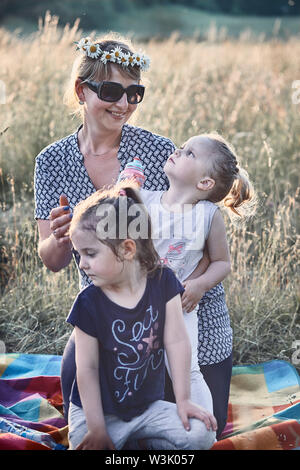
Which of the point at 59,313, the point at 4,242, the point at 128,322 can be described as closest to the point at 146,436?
the point at 128,322

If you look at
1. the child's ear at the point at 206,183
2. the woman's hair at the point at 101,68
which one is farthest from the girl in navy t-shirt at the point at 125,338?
the woman's hair at the point at 101,68

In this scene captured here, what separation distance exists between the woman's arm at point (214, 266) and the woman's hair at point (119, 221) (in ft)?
1.12

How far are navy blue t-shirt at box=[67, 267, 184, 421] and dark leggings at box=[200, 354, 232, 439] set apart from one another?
0.62 m

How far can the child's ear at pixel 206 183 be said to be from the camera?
2.46 metres

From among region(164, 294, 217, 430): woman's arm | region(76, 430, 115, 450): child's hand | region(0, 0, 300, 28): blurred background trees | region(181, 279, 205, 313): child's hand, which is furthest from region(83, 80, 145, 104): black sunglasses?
region(0, 0, 300, 28): blurred background trees

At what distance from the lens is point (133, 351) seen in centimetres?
209

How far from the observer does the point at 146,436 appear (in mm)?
2127

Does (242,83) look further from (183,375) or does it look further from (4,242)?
(183,375)

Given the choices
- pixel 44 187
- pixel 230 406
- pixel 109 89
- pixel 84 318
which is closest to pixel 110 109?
pixel 109 89

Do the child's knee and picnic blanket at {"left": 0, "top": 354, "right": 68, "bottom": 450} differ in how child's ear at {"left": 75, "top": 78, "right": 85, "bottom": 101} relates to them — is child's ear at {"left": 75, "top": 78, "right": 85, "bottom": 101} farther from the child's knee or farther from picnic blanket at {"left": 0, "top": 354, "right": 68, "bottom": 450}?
the child's knee

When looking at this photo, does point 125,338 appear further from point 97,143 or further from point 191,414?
point 97,143

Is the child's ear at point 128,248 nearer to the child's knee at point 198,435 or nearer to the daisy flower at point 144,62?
the child's knee at point 198,435
